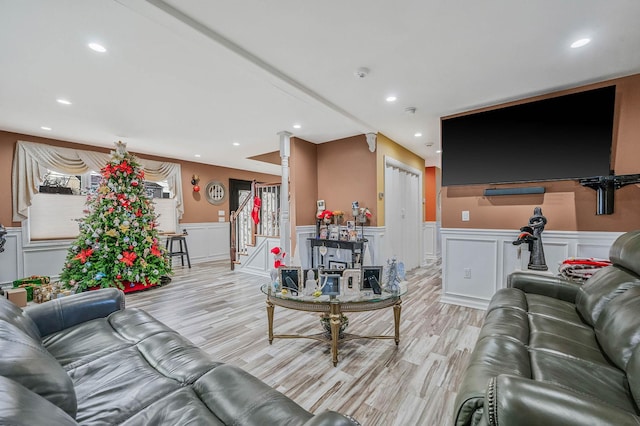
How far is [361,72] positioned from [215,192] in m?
5.72

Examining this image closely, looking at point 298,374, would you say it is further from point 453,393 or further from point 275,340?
point 453,393

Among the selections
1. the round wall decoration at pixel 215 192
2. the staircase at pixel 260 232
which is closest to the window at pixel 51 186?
the round wall decoration at pixel 215 192

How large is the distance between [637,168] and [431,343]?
8.60 feet

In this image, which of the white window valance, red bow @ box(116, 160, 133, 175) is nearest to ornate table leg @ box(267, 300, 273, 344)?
red bow @ box(116, 160, 133, 175)

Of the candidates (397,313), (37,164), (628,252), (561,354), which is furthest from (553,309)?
(37,164)

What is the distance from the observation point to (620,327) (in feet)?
4.40

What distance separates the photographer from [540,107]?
3057mm

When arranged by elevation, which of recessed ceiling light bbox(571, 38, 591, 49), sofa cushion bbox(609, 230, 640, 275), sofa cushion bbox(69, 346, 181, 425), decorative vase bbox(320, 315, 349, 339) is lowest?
decorative vase bbox(320, 315, 349, 339)

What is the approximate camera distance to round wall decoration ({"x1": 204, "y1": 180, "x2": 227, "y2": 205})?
7.15 m

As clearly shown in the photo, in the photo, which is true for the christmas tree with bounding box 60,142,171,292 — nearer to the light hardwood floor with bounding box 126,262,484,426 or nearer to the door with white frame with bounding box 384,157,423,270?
the light hardwood floor with bounding box 126,262,484,426

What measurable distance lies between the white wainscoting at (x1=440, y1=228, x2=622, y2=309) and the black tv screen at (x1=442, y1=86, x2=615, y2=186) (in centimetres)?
66

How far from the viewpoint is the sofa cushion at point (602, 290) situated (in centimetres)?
163

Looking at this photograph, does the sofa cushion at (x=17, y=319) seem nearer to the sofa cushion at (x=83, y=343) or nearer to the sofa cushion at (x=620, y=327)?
the sofa cushion at (x=83, y=343)

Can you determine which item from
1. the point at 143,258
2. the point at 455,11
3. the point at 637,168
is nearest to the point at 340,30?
the point at 455,11
